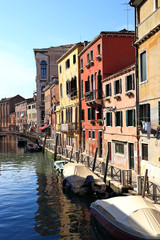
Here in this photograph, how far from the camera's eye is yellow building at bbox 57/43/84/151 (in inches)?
1281

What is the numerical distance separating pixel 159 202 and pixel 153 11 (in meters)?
9.76

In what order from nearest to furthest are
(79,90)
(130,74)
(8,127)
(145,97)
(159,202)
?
(159,202)
(145,97)
(130,74)
(79,90)
(8,127)

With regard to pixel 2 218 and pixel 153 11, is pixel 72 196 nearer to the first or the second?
pixel 2 218

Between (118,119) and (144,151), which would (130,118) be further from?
(144,151)

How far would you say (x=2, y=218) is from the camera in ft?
45.6

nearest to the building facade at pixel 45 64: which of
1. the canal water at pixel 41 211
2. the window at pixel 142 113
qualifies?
the canal water at pixel 41 211

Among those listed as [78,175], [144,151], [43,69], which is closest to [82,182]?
[78,175]

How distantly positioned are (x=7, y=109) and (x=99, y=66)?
85.7 metres

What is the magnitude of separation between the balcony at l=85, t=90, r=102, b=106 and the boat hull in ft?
43.7

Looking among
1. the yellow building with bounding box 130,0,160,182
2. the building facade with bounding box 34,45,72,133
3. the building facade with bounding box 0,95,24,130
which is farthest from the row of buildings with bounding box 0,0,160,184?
the building facade with bounding box 0,95,24,130

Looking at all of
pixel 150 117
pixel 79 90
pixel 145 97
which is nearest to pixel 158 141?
pixel 150 117

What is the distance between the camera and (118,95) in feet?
70.0

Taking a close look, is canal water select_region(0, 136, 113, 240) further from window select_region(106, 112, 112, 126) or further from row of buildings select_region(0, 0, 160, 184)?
window select_region(106, 112, 112, 126)

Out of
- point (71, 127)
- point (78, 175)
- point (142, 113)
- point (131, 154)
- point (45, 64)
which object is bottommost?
point (78, 175)
